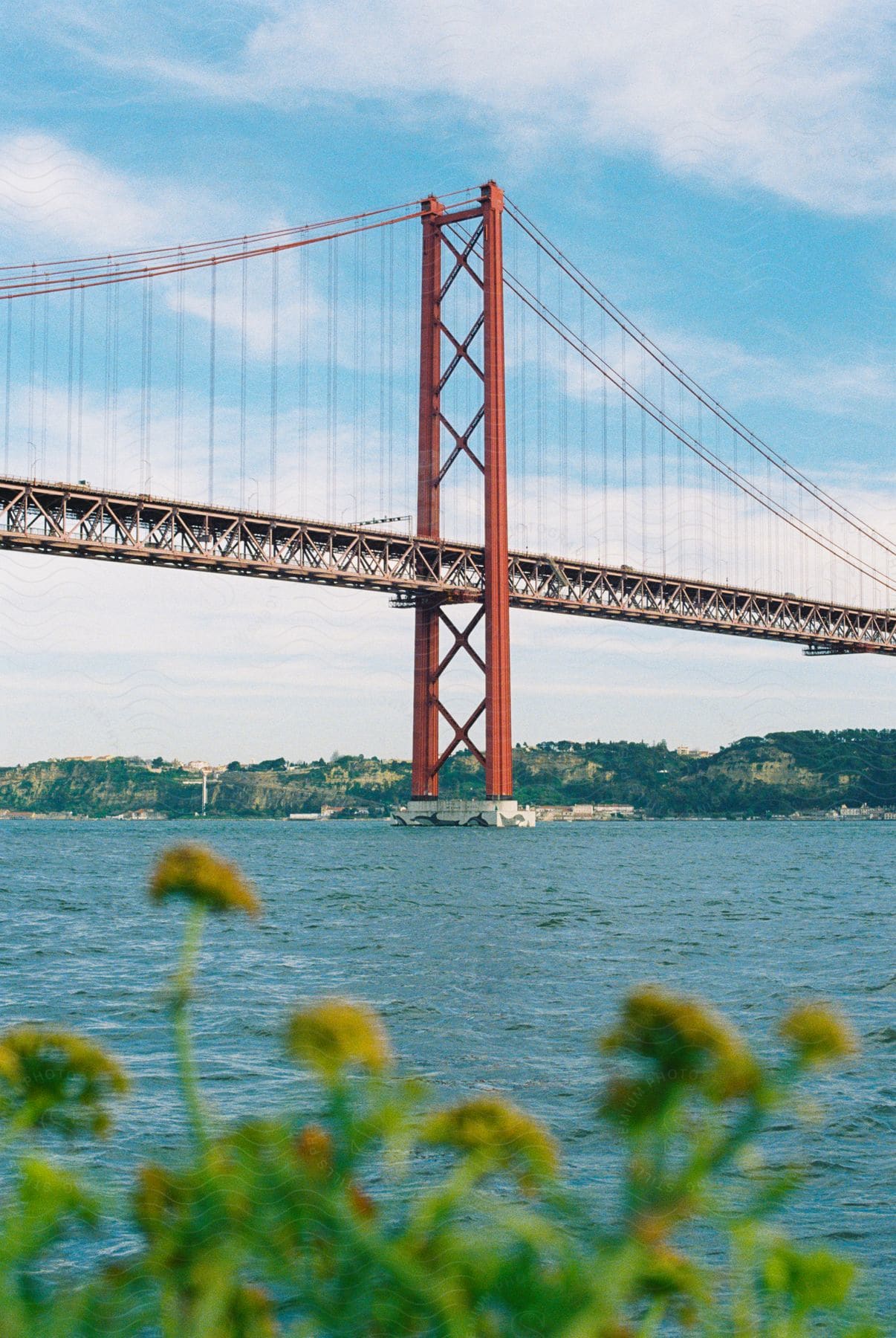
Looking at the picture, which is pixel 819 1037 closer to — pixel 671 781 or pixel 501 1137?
pixel 501 1137

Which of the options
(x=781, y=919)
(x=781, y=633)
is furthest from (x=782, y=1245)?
(x=781, y=633)

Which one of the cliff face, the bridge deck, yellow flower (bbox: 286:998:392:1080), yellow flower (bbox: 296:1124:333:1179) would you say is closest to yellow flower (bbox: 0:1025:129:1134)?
yellow flower (bbox: 296:1124:333:1179)

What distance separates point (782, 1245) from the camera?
1526 mm

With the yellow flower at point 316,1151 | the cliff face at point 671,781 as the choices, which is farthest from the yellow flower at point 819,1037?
the cliff face at point 671,781

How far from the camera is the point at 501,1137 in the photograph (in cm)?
137

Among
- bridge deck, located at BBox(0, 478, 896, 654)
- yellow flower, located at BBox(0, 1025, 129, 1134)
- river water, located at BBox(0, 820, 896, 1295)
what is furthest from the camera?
bridge deck, located at BBox(0, 478, 896, 654)

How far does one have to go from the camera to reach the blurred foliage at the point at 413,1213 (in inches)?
48.1

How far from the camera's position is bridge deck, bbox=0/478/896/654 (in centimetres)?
3994

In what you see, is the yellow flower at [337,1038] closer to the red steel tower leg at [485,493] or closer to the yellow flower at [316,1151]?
the yellow flower at [316,1151]

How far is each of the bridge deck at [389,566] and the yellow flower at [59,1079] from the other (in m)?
38.0

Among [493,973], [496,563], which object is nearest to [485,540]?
[496,563]

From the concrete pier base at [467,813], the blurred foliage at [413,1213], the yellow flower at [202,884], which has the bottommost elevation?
the concrete pier base at [467,813]

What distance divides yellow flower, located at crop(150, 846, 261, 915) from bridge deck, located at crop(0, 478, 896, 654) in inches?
1506

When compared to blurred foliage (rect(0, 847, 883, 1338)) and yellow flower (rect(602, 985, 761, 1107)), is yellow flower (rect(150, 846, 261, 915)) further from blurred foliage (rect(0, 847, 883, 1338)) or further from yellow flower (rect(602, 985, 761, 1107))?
yellow flower (rect(602, 985, 761, 1107))
